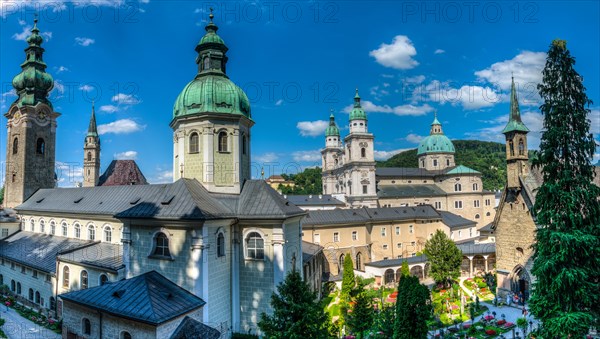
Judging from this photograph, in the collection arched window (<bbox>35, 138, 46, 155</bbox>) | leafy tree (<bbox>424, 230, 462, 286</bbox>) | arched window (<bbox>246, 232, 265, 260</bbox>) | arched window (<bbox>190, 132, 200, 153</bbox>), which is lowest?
leafy tree (<bbox>424, 230, 462, 286</bbox>)

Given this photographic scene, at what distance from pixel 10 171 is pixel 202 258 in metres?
32.3

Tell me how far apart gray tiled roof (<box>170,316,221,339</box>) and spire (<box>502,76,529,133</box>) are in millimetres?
24919

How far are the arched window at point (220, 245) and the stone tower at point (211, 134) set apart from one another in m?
3.10

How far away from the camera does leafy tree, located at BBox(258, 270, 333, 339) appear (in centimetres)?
1085

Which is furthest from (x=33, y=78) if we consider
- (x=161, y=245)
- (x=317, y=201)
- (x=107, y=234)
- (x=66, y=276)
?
(x=317, y=201)

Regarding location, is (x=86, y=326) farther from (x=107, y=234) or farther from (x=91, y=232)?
(x=91, y=232)

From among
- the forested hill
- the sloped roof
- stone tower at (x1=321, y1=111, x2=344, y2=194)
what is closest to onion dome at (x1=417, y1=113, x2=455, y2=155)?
stone tower at (x1=321, y1=111, x2=344, y2=194)

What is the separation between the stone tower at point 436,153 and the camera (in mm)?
74125

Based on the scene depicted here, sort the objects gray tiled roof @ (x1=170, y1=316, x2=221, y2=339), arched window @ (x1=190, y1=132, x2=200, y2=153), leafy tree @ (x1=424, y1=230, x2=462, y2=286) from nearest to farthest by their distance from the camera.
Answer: gray tiled roof @ (x1=170, y1=316, x2=221, y2=339)
arched window @ (x1=190, y1=132, x2=200, y2=153)
leafy tree @ (x1=424, y1=230, x2=462, y2=286)

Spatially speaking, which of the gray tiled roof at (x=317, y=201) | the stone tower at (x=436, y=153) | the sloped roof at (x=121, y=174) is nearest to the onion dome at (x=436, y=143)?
the stone tower at (x=436, y=153)

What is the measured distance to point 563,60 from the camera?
1396 centimetres

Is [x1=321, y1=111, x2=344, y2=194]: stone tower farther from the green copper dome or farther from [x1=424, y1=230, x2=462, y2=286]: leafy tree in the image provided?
the green copper dome

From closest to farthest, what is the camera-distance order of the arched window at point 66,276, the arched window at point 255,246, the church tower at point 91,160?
1. the arched window at point 255,246
2. the arched window at point 66,276
3. the church tower at point 91,160

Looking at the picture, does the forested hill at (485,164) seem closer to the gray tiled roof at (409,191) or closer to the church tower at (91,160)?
the gray tiled roof at (409,191)
